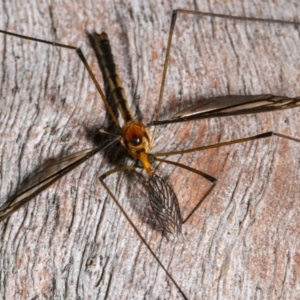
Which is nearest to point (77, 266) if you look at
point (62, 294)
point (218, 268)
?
point (62, 294)

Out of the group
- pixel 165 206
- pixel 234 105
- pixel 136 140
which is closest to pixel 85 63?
pixel 136 140

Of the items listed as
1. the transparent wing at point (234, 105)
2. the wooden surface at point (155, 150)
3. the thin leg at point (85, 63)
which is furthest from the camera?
the thin leg at point (85, 63)

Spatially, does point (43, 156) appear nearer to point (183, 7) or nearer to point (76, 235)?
point (76, 235)

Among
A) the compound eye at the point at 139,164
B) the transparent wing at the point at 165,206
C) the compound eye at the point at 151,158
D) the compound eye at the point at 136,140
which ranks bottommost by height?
the transparent wing at the point at 165,206

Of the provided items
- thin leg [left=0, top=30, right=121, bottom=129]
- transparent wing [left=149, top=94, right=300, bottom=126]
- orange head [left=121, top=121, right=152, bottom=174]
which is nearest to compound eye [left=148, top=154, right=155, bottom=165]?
orange head [left=121, top=121, right=152, bottom=174]

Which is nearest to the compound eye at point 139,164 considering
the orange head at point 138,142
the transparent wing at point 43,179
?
the orange head at point 138,142

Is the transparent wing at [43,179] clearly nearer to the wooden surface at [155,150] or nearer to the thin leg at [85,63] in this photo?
the wooden surface at [155,150]
